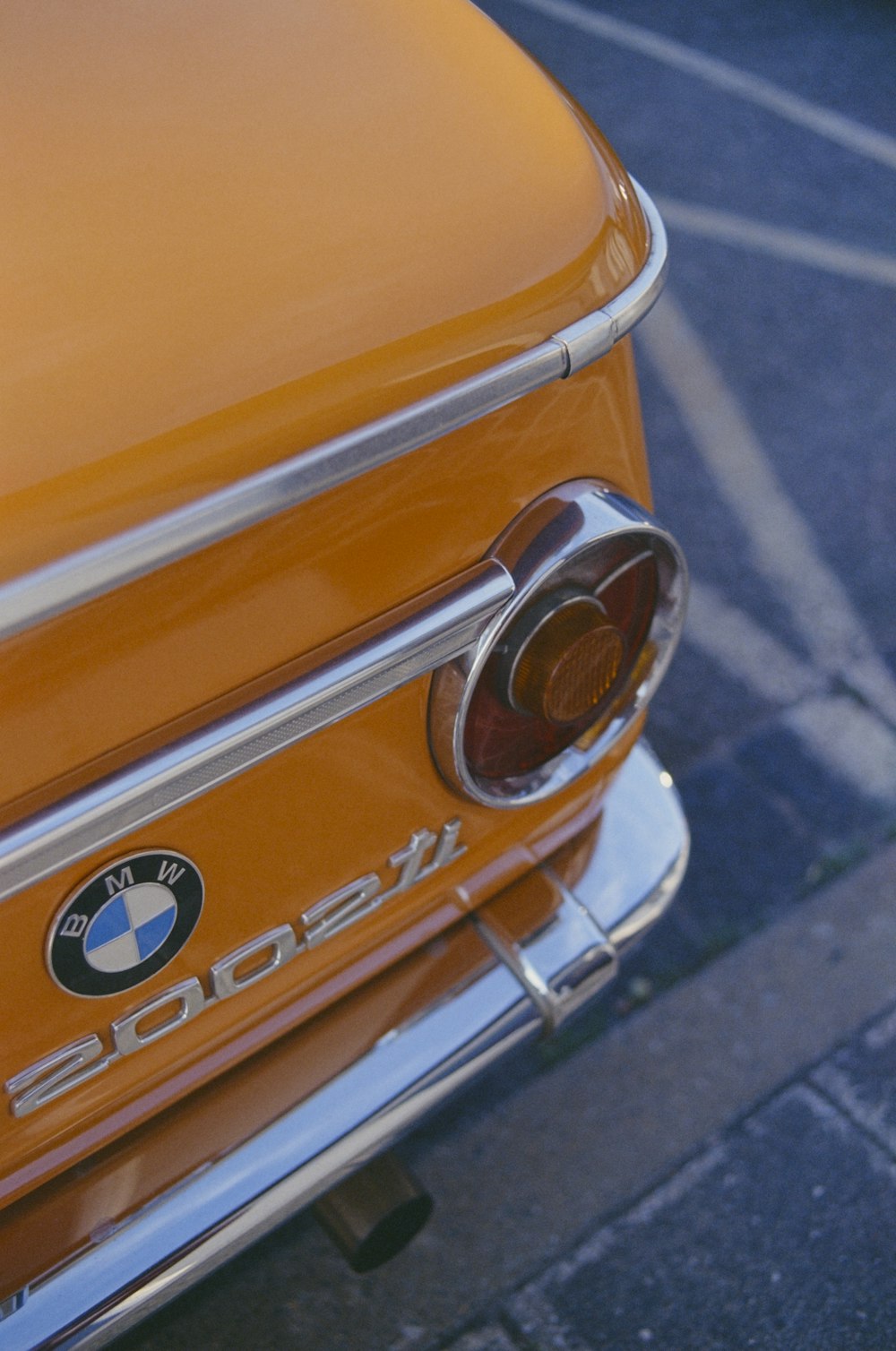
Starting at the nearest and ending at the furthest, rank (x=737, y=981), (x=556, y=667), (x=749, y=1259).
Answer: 1. (x=556, y=667)
2. (x=749, y=1259)
3. (x=737, y=981)

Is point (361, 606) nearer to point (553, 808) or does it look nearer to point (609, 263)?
point (609, 263)

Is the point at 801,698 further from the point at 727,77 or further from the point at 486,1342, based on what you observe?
the point at 727,77

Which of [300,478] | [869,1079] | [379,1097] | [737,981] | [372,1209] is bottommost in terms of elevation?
[869,1079]

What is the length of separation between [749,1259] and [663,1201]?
151 mm

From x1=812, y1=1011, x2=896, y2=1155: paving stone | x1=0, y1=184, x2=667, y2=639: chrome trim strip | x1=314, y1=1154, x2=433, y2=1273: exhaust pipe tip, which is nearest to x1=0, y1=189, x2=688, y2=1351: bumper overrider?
x1=0, y1=184, x2=667, y2=639: chrome trim strip

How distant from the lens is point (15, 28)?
1057 mm

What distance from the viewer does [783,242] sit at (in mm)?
3795

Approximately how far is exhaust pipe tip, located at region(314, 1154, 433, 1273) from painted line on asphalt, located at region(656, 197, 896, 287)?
3.08 m

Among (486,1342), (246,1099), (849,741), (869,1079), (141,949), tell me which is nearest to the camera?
(141,949)

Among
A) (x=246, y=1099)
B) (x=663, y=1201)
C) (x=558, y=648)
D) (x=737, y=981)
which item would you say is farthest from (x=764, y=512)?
(x=246, y=1099)

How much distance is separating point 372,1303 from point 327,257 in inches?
60.0

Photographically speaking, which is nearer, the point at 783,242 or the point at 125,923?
the point at 125,923

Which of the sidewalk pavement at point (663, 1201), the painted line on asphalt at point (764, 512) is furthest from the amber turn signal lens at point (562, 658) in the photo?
the painted line on asphalt at point (764, 512)

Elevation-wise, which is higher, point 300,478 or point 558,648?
point 300,478
